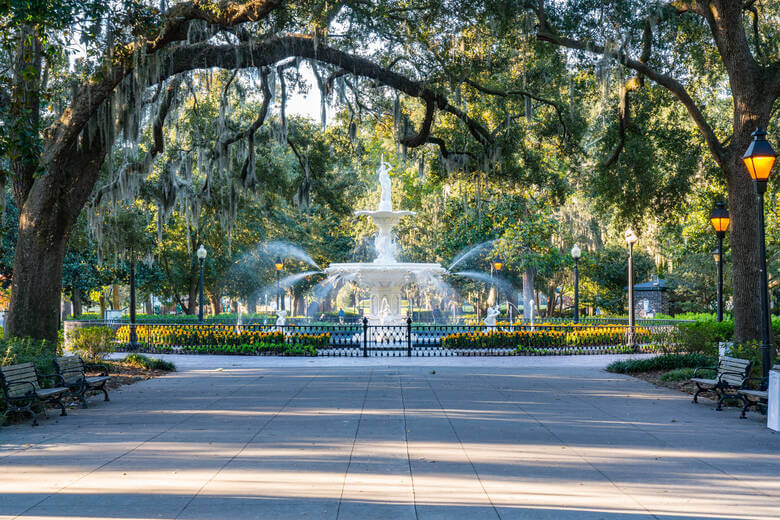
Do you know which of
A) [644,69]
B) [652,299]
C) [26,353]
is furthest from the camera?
[652,299]

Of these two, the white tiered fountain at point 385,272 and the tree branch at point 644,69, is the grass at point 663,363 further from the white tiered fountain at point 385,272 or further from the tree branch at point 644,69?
the white tiered fountain at point 385,272

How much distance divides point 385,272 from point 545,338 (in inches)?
239

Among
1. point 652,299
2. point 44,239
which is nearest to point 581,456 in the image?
point 44,239

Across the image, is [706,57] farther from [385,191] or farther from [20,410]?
[20,410]

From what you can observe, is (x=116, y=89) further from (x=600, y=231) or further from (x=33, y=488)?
(x=600, y=231)

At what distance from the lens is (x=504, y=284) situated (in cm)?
4806

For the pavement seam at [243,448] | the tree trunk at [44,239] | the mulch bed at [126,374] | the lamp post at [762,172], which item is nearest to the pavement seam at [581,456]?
the pavement seam at [243,448]

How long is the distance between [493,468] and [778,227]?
2325 cm

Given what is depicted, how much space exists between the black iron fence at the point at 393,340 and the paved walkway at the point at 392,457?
354 inches

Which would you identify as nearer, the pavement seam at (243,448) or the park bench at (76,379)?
the pavement seam at (243,448)

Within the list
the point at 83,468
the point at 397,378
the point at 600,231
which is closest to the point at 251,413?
the point at 83,468

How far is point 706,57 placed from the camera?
1712cm

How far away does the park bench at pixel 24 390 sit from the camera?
9.33m

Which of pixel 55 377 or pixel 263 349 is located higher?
pixel 55 377
